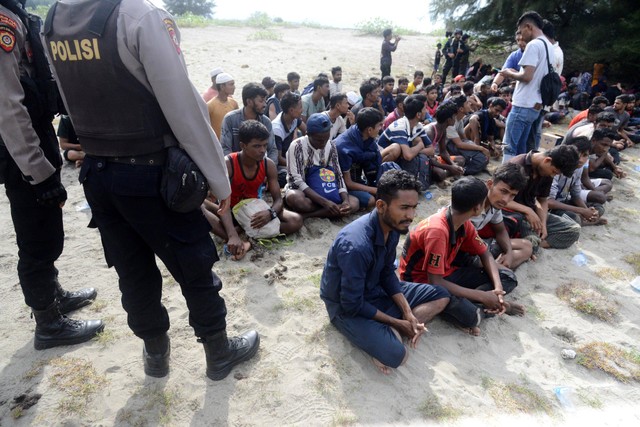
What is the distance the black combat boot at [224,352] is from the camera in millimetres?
2316

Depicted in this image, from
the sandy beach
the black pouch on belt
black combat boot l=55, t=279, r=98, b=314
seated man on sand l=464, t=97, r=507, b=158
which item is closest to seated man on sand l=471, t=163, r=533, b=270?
the sandy beach

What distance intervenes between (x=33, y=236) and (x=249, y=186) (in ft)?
6.21

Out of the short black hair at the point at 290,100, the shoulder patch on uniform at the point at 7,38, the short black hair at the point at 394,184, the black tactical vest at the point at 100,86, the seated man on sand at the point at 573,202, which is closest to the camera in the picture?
the black tactical vest at the point at 100,86

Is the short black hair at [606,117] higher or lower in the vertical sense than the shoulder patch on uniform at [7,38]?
lower

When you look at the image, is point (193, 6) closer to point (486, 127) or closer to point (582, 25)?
point (582, 25)

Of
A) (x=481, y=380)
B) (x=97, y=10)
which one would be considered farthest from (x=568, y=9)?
(x=97, y=10)

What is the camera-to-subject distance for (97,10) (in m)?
1.63

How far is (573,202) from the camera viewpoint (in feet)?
15.9

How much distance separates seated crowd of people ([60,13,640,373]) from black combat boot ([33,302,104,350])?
134cm

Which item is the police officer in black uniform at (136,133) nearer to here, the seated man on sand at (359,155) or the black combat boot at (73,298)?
the black combat boot at (73,298)

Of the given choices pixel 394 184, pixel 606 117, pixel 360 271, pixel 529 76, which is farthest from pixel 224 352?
pixel 606 117

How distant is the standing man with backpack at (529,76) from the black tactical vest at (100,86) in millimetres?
4496

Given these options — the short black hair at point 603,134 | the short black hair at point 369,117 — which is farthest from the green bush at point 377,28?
the short black hair at point 369,117

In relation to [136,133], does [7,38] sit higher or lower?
higher
